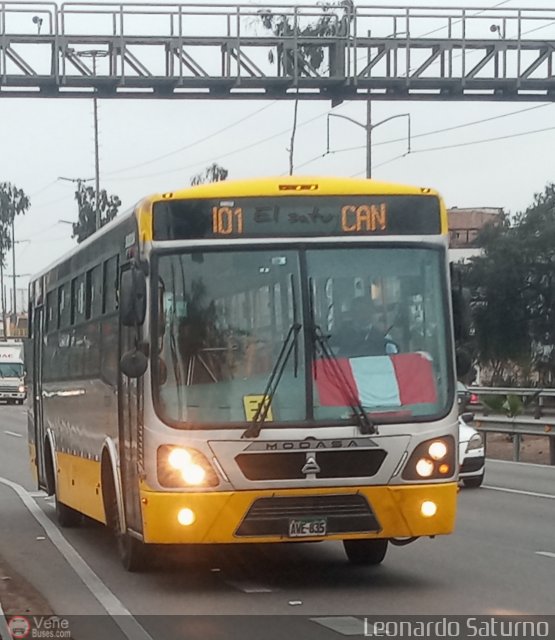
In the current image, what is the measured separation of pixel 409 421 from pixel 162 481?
6.01 ft

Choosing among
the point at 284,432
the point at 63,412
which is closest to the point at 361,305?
the point at 284,432

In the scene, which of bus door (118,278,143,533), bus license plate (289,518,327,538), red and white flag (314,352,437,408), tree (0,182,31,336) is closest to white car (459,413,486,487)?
bus door (118,278,143,533)

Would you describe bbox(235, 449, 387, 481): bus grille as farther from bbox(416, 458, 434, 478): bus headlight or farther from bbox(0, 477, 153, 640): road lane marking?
bbox(0, 477, 153, 640): road lane marking

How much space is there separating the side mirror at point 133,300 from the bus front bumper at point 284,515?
1.25m

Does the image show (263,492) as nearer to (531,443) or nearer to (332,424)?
(332,424)

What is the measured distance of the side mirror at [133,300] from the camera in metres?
10.8

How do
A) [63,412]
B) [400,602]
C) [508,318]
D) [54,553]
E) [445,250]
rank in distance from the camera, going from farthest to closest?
[508,318]
[63,412]
[54,553]
[445,250]
[400,602]

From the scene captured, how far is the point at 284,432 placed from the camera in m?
10.7

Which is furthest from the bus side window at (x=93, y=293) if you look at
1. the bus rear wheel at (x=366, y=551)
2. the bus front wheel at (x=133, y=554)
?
the bus rear wheel at (x=366, y=551)

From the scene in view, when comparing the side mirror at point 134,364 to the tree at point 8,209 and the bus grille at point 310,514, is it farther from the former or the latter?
the tree at point 8,209

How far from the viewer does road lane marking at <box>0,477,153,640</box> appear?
31.0 ft

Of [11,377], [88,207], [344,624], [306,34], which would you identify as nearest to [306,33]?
[306,34]

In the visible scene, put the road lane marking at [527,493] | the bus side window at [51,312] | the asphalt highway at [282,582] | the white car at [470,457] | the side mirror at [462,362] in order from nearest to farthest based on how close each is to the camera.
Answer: the asphalt highway at [282,582]
the side mirror at [462,362]
the bus side window at [51,312]
the road lane marking at [527,493]
the white car at [470,457]

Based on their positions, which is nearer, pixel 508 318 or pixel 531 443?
pixel 531 443
